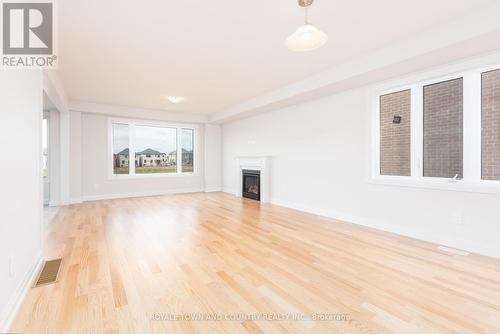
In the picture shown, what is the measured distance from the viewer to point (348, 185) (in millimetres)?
4234

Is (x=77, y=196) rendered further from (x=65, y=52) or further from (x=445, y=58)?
(x=445, y=58)

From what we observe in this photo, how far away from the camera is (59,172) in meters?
5.74

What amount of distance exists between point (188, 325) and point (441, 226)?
3.37 metres

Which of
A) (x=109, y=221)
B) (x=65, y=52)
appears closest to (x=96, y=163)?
(x=109, y=221)

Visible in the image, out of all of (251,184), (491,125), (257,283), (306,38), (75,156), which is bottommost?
(257,283)

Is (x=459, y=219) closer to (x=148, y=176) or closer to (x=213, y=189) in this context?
(x=213, y=189)

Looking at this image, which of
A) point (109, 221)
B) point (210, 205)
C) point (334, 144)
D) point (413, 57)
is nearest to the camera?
point (413, 57)

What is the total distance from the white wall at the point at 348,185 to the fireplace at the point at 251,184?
0.57 m

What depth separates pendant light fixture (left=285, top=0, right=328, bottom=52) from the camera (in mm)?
2115

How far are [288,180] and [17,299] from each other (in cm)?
466

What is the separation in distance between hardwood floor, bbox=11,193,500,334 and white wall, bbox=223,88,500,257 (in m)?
0.32

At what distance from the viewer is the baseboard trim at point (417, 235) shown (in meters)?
2.76

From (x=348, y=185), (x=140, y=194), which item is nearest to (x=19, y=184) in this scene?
(x=348, y=185)

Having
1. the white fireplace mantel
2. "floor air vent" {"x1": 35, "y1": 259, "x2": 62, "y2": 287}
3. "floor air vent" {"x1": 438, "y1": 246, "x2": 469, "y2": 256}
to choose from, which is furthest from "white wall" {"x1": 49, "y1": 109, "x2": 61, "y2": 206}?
"floor air vent" {"x1": 438, "y1": 246, "x2": 469, "y2": 256}
